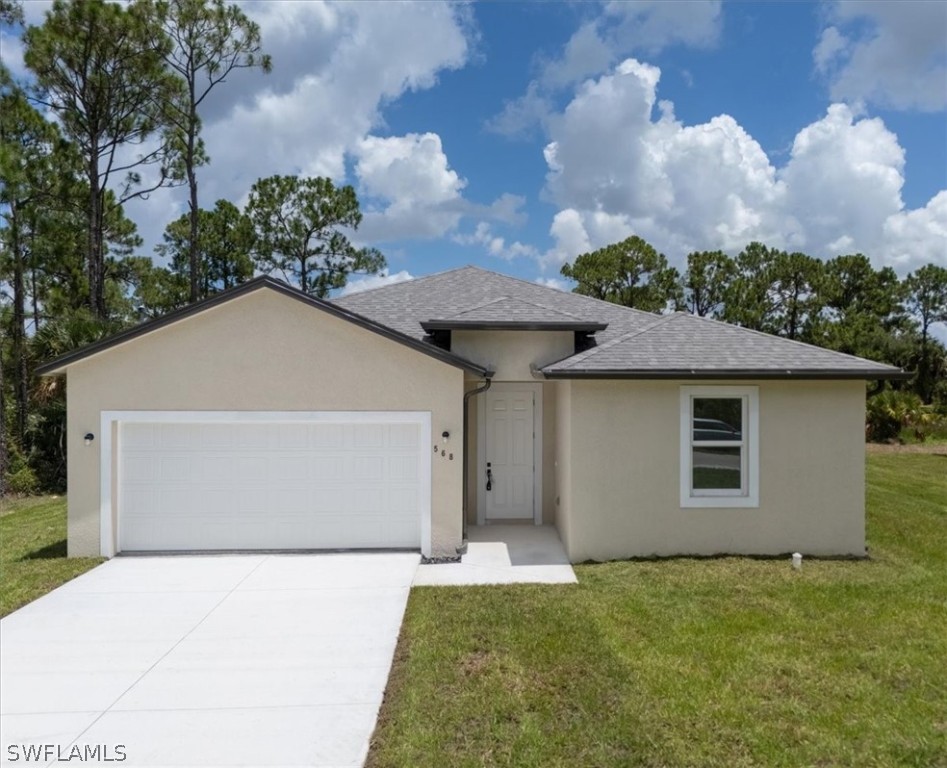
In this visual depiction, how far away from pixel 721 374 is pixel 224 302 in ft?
28.1

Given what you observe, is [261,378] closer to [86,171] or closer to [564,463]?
[564,463]

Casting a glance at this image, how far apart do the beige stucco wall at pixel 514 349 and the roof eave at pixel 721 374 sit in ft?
5.20

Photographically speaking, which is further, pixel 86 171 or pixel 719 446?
pixel 86 171

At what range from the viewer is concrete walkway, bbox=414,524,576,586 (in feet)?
27.5

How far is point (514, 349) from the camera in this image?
10570 mm

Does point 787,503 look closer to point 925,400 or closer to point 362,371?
point 362,371

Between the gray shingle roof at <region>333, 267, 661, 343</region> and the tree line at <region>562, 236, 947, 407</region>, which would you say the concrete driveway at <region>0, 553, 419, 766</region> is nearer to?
the gray shingle roof at <region>333, 267, 661, 343</region>

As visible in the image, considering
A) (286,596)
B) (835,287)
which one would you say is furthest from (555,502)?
(835,287)

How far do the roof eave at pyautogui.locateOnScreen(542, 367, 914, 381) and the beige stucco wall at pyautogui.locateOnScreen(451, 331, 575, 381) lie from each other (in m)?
1.58

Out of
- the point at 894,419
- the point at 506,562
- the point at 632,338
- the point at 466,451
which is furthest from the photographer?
the point at 894,419

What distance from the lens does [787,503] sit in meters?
9.39

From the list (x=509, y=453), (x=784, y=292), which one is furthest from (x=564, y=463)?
(x=784, y=292)

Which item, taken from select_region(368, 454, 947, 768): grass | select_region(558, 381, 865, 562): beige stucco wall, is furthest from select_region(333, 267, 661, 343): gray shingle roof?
select_region(368, 454, 947, 768): grass

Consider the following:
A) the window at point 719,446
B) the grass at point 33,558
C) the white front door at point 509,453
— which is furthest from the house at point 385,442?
the white front door at point 509,453
